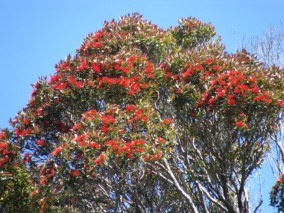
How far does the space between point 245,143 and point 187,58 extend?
8.66 feet

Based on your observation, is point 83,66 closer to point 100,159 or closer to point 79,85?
point 79,85

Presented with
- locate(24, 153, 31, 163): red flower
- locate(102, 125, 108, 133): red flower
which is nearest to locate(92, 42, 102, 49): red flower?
locate(24, 153, 31, 163): red flower

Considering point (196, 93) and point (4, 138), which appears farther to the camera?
point (4, 138)

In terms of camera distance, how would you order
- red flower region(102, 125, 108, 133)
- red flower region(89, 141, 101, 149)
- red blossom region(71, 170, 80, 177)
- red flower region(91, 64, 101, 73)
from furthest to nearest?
red flower region(91, 64, 101, 73) < red flower region(102, 125, 108, 133) < red blossom region(71, 170, 80, 177) < red flower region(89, 141, 101, 149)

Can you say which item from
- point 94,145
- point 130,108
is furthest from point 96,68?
point 94,145

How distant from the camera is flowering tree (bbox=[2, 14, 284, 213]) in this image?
11.0 m

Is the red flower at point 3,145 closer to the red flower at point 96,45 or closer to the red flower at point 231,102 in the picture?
the red flower at point 96,45

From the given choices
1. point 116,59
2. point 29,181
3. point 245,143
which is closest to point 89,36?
point 116,59

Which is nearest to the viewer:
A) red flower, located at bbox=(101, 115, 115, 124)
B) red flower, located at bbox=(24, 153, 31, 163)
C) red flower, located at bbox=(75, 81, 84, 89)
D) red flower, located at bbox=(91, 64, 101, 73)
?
red flower, located at bbox=(101, 115, 115, 124)

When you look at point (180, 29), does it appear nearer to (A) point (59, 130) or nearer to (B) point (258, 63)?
(B) point (258, 63)

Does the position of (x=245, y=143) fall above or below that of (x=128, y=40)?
below

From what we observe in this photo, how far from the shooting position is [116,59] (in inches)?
493

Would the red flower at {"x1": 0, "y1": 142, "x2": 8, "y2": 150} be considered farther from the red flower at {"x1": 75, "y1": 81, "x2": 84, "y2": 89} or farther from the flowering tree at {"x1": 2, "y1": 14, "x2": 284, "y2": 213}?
the red flower at {"x1": 75, "y1": 81, "x2": 84, "y2": 89}

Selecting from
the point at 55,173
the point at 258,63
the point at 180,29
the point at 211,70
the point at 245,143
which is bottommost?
the point at 55,173
